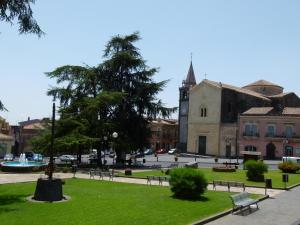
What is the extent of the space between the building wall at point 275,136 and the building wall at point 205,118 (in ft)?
16.1

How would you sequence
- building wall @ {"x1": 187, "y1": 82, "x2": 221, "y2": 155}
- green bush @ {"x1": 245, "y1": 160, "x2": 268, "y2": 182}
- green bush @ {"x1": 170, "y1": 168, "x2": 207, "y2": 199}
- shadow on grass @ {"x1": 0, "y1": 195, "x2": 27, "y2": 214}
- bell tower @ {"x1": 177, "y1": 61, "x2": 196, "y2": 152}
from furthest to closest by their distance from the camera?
→ bell tower @ {"x1": 177, "y1": 61, "x2": 196, "y2": 152} → building wall @ {"x1": 187, "y1": 82, "x2": 221, "y2": 155} → green bush @ {"x1": 245, "y1": 160, "x2": 268, "y2": 182} → green bush @ {"x1": 170, "y1": 168, "x2": 207, "y2": 199} → shadow on grass @ {"x1": 0, "y1": 195, "x2": 27, "y2": 214}

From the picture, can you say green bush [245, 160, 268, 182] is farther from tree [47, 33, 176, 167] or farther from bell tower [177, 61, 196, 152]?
bell tower [177, 61, 196, 152]

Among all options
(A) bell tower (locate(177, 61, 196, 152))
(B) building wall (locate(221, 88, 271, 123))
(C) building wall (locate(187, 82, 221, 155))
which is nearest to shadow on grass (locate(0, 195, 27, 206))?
(C) building wall (locate(187, 82, 221, 155))

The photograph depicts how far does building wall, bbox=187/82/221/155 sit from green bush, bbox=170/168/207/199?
51.4 m

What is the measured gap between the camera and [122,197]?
19516 mm

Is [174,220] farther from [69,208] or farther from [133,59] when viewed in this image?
[133,59]

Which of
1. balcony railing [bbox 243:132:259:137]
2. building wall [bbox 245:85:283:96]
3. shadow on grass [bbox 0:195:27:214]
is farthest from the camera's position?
building wall [bbox 245:85:283:96]

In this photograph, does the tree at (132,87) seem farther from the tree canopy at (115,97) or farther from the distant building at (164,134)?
the distant building at (164,134)

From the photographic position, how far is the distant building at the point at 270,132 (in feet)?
208

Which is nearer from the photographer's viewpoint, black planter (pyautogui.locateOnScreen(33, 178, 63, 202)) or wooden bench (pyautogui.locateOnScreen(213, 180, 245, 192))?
black planter (pyautogui.locateOnScreen(33, 178, 63, 202))

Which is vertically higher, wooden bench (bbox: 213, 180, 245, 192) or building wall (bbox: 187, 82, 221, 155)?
building wall (bbox: 187, 82, 221, 155)

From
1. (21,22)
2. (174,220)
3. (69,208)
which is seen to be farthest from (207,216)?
(21,22)

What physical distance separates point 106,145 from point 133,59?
30.2 ft

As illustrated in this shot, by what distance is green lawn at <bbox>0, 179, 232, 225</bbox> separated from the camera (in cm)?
1405
